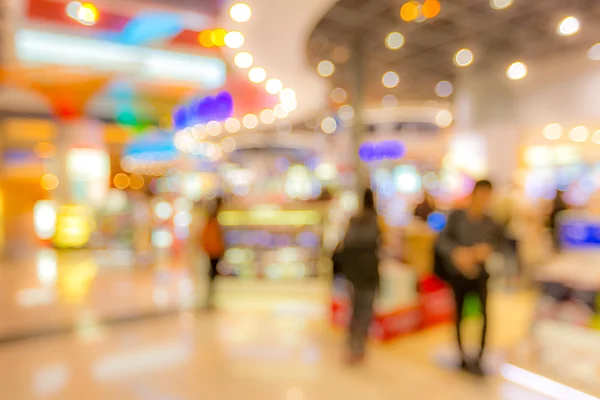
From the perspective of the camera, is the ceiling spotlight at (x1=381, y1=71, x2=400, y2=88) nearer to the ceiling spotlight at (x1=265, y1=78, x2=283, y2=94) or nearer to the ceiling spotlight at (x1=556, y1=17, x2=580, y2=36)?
the ceiling spotlight at (x1=265, y1=78, x2=283, y2=94)

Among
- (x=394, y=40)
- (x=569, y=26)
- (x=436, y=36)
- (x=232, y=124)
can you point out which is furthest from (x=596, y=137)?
(x=232, y=124)

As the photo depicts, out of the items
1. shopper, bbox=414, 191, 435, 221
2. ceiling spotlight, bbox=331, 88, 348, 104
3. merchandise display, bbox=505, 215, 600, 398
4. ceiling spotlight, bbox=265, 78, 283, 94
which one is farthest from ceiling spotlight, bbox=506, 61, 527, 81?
ceiling spotlight, bbox=331, 88, 348, 104

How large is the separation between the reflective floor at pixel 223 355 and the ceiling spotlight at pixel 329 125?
768 centimetres

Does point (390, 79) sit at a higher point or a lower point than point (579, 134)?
higher

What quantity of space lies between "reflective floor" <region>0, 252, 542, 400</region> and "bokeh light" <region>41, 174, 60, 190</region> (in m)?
5.74

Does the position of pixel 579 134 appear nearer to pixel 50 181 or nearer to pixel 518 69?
Result: pixel 518 69

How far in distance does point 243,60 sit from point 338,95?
534 cm

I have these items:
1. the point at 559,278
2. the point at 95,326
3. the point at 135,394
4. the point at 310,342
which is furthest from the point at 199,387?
the point at 559,278

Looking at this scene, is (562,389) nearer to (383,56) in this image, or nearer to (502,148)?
(502,148)

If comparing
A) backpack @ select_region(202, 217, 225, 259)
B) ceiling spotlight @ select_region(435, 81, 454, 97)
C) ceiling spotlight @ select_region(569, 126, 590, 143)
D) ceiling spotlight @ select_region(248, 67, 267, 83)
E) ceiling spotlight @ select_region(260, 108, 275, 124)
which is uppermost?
ceiling spotlight @ select_region(435, 81, 454, 97)

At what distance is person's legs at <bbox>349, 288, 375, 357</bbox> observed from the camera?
3975mm

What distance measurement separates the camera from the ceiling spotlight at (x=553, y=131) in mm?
7738

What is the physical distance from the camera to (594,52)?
131 inches

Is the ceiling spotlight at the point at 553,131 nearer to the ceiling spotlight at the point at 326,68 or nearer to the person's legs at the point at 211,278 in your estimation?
the ceiling spotlight at the point at 326,68
